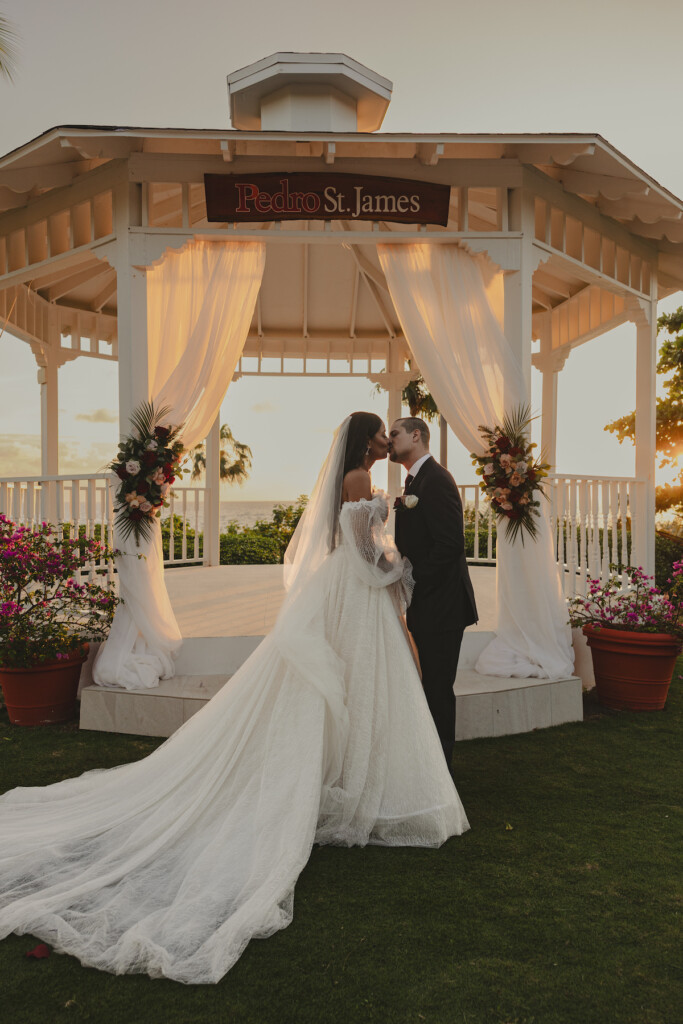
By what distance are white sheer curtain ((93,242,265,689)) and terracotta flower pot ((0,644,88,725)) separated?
0.23 metres

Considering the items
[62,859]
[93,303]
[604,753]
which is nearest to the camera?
[62,859]

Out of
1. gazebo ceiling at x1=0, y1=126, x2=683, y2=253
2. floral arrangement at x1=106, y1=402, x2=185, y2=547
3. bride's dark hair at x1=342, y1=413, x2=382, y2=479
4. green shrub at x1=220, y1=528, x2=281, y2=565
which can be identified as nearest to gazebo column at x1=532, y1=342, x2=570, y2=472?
gazebo ceiling at x1=0, y1=126, x2=683, y2=253

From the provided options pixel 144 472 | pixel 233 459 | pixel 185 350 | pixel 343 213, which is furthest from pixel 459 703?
pixel 233 459

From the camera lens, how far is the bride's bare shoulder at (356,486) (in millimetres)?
3770

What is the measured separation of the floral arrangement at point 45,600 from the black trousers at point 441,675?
2.47 metres

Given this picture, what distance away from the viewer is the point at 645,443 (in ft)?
23.8

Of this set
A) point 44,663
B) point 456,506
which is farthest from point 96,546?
point 456,506

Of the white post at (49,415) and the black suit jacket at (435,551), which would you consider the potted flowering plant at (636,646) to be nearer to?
the black suit jacket at (435,551)

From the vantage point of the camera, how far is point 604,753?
4.71 meters

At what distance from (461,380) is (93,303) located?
561 cm

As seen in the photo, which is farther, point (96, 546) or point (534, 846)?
point (96, 546)

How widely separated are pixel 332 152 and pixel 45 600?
3726 millimetres

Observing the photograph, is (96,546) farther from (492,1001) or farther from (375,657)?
(492,1001)

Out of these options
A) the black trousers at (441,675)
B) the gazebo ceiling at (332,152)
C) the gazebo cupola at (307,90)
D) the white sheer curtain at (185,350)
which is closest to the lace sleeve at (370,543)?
the black trousers at (441,675)
